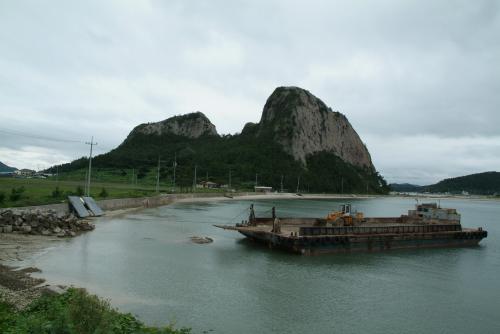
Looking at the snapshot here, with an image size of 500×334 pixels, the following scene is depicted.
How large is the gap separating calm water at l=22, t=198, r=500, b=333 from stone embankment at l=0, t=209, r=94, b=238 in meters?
2.21

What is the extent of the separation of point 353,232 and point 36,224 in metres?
27.7

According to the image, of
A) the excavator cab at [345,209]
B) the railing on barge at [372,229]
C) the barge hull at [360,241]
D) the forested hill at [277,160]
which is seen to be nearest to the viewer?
the barge hull at [360,241]

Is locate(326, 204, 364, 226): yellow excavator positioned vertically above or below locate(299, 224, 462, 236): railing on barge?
above

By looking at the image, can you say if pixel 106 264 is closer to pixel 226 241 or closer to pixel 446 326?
pixel 226 241

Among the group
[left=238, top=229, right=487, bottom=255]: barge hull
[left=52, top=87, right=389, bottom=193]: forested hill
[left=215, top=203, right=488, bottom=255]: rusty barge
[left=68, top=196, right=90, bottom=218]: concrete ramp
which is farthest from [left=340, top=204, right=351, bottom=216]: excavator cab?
[left=52, top=87, right=389, bottom=193]: forested hill

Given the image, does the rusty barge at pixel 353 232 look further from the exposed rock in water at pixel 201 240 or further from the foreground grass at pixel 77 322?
the foreground grass at pixel 77 322

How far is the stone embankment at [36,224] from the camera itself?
32062 millimetres

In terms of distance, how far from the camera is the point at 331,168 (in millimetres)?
189250

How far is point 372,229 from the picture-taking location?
38562mm

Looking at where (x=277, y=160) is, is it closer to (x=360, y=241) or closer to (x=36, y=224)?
(x=360, y=241)

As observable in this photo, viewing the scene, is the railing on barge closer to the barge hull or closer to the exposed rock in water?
the barge hull

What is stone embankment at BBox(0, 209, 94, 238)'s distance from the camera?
105 feet

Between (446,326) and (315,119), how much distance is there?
606 feet

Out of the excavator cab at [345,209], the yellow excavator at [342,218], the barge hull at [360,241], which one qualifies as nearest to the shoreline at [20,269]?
the barge hull at [360,241]
